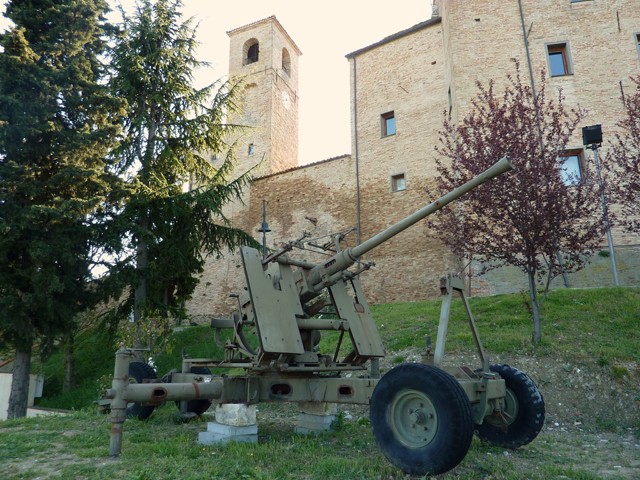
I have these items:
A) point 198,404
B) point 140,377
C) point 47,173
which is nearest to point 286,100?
point 47,173

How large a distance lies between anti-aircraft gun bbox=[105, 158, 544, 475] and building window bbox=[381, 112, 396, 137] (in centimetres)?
1642

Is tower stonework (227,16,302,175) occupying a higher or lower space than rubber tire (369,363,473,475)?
higher

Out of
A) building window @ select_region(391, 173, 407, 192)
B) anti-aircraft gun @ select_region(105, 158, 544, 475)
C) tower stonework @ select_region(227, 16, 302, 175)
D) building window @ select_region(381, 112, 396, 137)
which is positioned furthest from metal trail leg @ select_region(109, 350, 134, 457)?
tower stonework @ select_region(227, 16, 302, 175)

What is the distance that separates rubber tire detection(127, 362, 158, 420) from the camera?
6981 mm

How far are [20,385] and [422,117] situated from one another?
16.3m

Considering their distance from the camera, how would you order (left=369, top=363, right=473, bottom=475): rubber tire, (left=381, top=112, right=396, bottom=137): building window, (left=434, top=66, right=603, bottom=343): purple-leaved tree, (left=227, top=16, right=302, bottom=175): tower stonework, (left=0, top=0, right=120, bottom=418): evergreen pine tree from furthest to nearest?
(left=227, top=16, right=302, bottom=175): tower stonework
(left=381, top=112, right=396, bottom=137): building window
(left=0, top=0, right=120, bottom=418): evergreen pine tree
(left=434, top=66, right=603, bottom=343): purple-leaved tree
(left=369, top=363, right=473, bottom=475): rubber tire

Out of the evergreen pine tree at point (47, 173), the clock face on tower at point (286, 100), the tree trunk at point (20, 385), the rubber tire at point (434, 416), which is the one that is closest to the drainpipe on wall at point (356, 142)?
the clock face on tower at point (286, 100)

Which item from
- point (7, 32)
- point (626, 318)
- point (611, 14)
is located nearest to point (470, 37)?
point (611, 14)

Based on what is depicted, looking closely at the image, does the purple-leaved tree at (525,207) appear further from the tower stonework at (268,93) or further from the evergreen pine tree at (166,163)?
the tower stonework at (268,93)

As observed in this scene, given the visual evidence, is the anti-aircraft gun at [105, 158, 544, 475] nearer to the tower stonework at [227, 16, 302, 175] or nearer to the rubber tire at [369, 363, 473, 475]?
the rubber tire at [369, 363, 473, 475]

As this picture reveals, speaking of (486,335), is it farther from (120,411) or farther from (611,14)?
(611,14)

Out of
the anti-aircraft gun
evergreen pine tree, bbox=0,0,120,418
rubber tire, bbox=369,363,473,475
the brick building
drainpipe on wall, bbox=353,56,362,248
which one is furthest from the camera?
drainpipe on wall, bbox=353,56,362,248

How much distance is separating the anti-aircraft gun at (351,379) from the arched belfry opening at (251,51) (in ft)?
91.0

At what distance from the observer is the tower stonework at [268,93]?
94.7 feet
